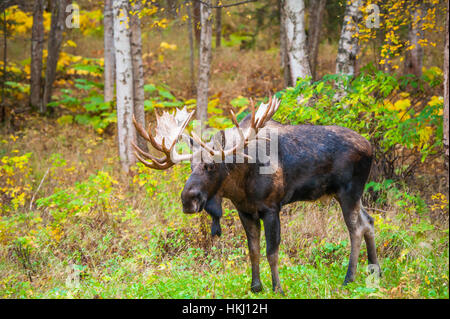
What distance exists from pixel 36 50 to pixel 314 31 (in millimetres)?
8869

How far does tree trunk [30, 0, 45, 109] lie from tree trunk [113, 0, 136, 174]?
5.37 meters

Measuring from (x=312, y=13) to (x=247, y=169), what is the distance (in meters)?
12.3

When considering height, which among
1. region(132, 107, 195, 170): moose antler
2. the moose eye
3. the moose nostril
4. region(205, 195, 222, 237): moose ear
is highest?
region(132, 107, 195, 170): moose antler

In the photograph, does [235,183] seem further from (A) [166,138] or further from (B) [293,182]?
(A) [166,138]

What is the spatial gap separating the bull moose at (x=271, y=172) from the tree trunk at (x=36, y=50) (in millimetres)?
10534

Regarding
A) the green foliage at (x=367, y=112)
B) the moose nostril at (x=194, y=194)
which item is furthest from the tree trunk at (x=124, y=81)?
the moose nostril at (x=194, y=194)

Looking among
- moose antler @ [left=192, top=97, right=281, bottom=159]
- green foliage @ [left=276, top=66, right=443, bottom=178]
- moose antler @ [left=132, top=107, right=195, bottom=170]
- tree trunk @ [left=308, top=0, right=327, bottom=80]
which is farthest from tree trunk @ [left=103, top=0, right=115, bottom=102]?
moose antler @ [left=192, top=97, right=281, bottom=159]

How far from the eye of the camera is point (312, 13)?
15969mm

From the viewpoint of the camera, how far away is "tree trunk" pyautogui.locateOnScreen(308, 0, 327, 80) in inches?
567

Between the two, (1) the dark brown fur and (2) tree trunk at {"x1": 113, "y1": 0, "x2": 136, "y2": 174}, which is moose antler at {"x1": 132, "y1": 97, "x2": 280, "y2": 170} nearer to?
(1) the dark brown fur

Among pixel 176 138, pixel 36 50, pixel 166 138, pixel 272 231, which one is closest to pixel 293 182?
pixel 272 231

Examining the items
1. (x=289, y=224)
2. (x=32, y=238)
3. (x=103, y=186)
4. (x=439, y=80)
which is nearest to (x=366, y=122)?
(x=439, y=80)

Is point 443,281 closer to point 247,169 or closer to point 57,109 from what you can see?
point 247,169

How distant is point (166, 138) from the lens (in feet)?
17.7
